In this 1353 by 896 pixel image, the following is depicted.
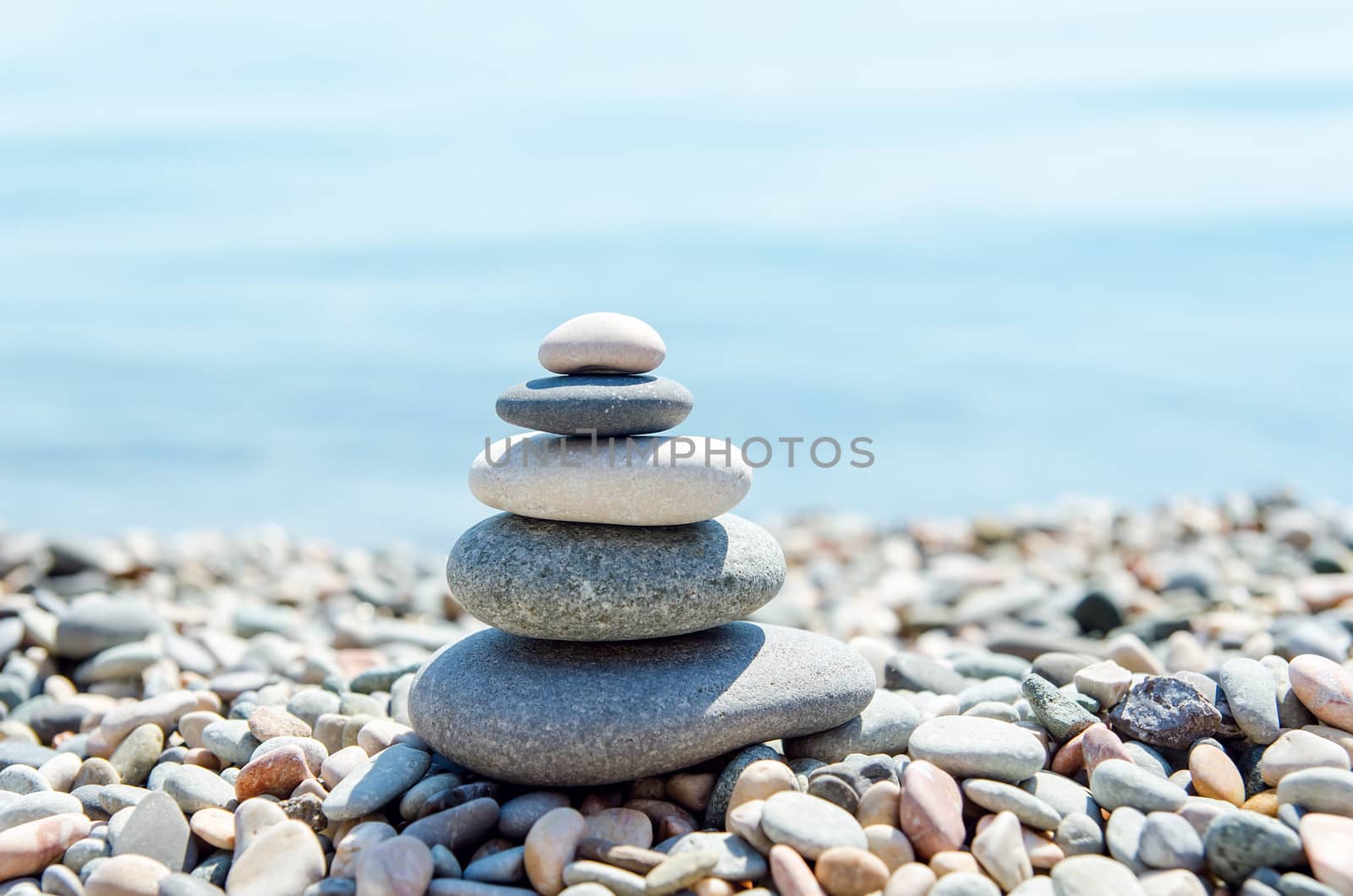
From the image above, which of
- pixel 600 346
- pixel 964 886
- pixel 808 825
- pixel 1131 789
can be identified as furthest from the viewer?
pixel 600 346

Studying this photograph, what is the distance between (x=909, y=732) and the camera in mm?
3809

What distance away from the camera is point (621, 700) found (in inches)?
134

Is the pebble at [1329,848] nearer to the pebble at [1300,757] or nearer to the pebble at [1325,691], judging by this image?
the pebble at [1300,757]

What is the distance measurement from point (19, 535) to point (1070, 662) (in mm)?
7470

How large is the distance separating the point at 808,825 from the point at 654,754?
1.89 feet

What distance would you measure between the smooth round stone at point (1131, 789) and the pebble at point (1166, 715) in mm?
331

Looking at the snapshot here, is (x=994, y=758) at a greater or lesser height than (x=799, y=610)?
greater

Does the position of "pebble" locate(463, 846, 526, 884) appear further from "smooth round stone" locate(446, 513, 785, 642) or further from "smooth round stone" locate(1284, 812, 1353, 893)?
"smooth round stone" locate(1284, 812, 1353, 893)

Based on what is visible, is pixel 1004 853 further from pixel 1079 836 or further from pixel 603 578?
pixel 603 578

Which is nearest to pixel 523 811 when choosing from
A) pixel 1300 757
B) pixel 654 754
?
pixel 654 754

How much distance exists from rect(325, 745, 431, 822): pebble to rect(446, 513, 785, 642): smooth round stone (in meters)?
0.50

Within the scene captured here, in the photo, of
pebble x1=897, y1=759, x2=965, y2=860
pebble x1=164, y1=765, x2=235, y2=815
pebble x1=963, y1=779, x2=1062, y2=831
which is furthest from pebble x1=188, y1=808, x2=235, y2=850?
pebble x1=963, y1=779, x2=1062, y2=831

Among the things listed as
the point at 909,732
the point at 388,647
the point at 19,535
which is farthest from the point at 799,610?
the point at 19,535

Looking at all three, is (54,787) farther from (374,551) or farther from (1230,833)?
(374,551)
